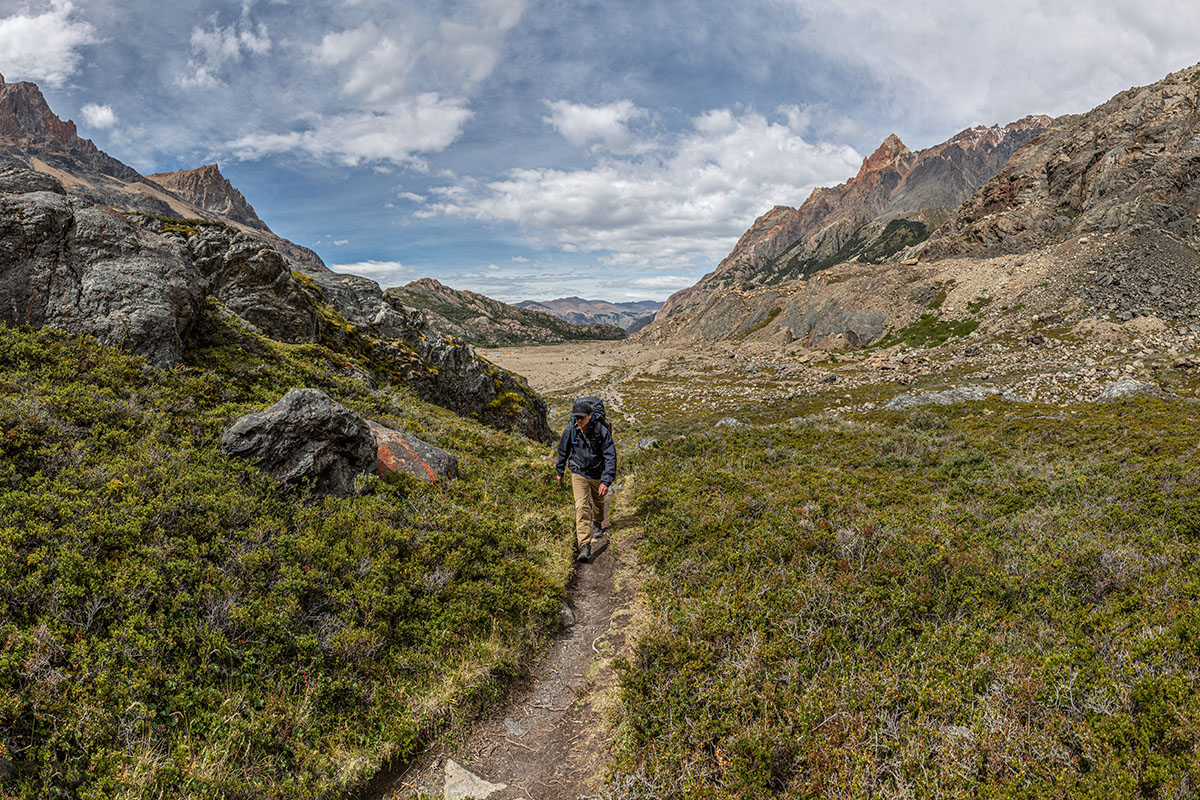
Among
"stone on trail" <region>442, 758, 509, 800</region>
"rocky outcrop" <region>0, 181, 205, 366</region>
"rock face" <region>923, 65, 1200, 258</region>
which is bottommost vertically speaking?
"stone on trail" <region>442, 758, 509, 800</region>

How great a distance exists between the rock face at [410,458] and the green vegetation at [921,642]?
4.60 m

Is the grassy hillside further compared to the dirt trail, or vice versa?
the dirt trail

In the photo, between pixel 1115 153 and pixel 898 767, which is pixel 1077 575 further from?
pixel 1115 153

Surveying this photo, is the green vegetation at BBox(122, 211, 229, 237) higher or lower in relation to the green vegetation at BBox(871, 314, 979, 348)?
higher

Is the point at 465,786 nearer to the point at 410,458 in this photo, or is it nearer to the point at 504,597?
the point at 504,597

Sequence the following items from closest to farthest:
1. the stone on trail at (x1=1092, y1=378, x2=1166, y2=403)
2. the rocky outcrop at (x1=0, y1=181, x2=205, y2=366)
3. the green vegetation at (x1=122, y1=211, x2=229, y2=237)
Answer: the rocky outcrop at (x1=0, y1=181, x2=205, y2=366) < the green vegetation at (x1=122, y1=211, x2=229, y2=237) < the stone on trail at (x1=1092, y1=378, x2=1166, y2=403)

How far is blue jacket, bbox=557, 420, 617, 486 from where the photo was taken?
9188mm

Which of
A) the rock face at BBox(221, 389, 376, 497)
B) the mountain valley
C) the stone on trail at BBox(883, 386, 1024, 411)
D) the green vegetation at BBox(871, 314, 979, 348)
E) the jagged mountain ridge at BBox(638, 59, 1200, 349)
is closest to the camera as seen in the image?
the mountain valley

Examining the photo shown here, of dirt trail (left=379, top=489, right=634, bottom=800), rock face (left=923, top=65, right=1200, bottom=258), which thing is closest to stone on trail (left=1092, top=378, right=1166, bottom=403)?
dirt trail (left=379, top=489, right=634, bottom=800)

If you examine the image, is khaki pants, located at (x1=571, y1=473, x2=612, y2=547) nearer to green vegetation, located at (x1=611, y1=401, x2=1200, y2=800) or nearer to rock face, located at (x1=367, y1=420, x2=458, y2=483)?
green vegetation, located at (x1=611, y1=401, x2=1200, y2=800)

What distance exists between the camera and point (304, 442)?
790cm

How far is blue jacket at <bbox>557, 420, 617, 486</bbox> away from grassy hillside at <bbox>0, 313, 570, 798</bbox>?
1615mm

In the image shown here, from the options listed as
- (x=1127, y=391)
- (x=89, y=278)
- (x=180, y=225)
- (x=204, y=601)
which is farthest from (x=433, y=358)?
(x=1127, y=391)

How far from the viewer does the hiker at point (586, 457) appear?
9172 mm
